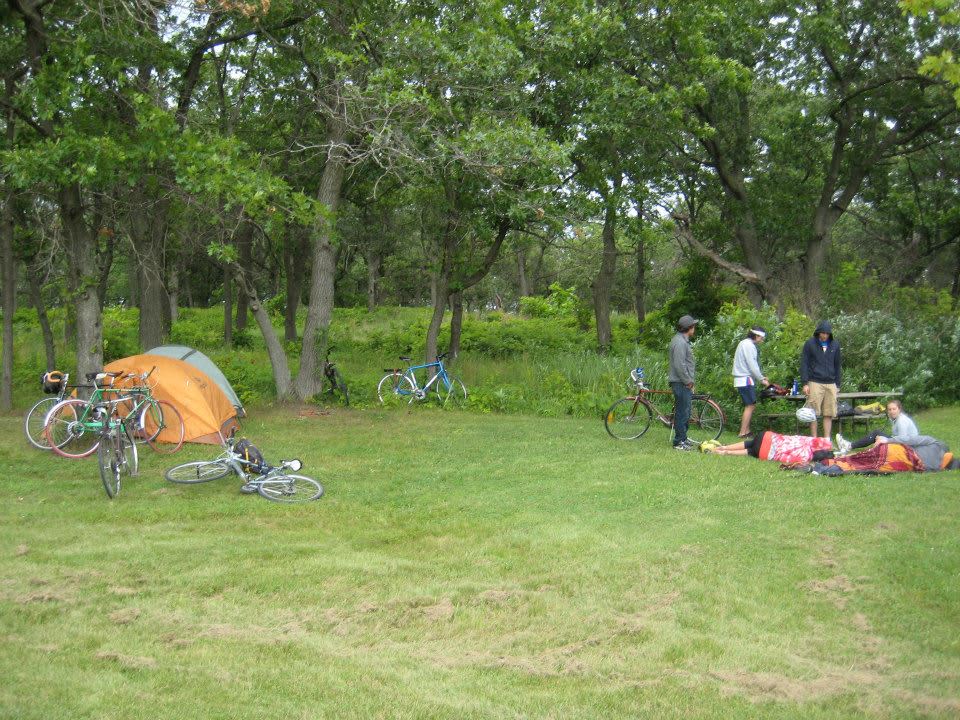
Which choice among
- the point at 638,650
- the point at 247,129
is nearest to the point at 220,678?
the point at 638,650

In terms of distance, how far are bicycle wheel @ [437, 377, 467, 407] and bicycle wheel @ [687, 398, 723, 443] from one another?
4.58m

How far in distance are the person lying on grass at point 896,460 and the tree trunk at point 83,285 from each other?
394 inches

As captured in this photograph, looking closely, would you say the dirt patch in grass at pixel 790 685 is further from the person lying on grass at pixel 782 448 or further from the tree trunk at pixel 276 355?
the tree trunk at pixel 276 355

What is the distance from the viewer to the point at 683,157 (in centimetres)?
2461

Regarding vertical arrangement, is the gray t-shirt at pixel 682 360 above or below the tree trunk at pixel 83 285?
below

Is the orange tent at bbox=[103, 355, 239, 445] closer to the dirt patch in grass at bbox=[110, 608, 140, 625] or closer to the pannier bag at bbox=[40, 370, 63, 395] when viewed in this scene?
the pannier bag at bbox=[40, 370, 63, 395]

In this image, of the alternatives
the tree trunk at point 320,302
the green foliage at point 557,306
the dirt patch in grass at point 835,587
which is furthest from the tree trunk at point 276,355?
the green foliage at point 557,306

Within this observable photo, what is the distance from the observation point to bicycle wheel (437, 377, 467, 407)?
1702 centimetres

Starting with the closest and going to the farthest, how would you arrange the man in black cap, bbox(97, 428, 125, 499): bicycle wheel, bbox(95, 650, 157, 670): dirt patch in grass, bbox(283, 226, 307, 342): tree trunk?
bbox(95, 650, 157, 670): dirt patch in grass → bbox(97, 428, 125, 499): bicycle wheel → the man in black cap → bbox(283, 226, 307, 342): tree trunk

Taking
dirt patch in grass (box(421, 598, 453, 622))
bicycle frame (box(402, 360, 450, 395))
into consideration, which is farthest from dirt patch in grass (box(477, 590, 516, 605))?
bicycle frame (box(402, 360, 450, 395))

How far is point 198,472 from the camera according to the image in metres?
9.99

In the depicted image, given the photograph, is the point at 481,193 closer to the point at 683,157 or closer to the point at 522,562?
the point at 683,157

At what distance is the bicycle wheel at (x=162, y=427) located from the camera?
12.6m

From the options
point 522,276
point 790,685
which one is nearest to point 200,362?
point 790,685
